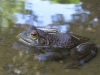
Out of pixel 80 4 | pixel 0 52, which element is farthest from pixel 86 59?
pixel 80 4

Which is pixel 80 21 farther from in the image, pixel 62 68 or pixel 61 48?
pixel 62 68

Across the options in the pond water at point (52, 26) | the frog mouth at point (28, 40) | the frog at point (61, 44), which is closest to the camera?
the pond water at point (52, 26)

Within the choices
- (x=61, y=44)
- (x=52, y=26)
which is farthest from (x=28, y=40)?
(x=52, y=26)

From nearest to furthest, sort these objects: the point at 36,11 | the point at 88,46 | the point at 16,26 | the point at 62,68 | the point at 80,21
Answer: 1. the point at 62,68
2. the point at 88,46
3. the point at 16,26
4. the point at 80,21
5. the point at 36,11

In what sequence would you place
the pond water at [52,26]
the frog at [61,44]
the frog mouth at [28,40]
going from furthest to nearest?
the frog mouth at [28,40]
the frog at [61,44]
the pond water at [52,26]

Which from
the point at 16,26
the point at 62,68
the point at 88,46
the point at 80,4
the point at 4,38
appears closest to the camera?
the point at 62,68

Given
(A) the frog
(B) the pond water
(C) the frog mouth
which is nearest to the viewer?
(B) the pond water
